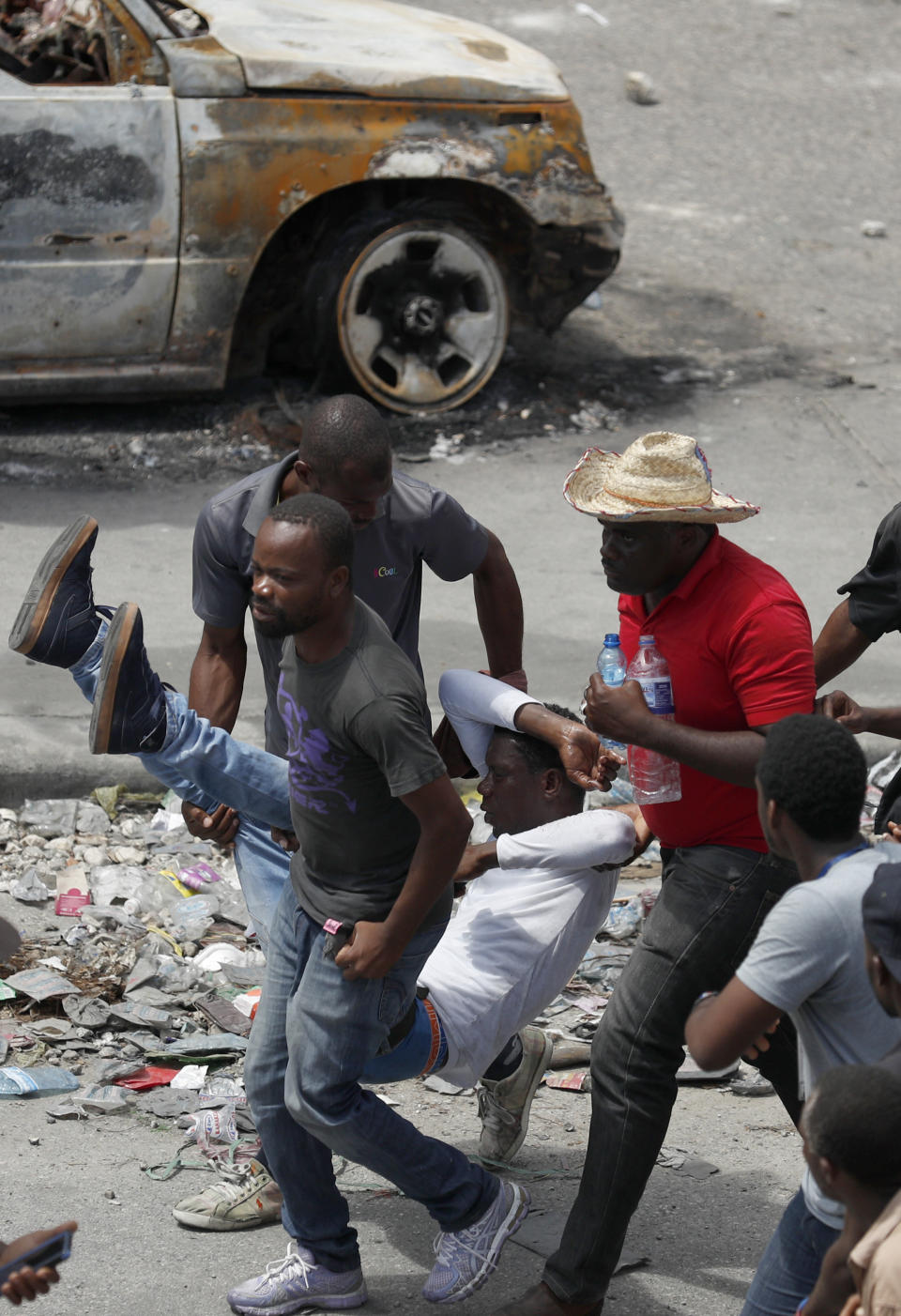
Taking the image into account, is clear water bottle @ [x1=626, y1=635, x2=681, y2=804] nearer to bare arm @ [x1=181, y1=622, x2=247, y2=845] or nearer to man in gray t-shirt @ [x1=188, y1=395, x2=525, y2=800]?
man in gray t-shirt @ [x1=188, y1=395, x2=525, y2=800]

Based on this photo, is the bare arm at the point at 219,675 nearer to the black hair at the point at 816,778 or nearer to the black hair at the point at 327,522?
the black hair at the point at 327,522

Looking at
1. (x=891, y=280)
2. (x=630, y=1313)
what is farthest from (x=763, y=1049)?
(x=891, y=280)

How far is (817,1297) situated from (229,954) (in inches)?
111

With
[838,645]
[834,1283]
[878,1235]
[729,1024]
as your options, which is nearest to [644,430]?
[838,645]

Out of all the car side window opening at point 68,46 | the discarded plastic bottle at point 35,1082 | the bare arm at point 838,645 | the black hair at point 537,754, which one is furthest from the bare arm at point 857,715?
the car side window opening at point 68,46

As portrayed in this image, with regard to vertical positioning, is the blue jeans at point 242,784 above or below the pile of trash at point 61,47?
below

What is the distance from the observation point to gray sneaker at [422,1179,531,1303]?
3488 mm

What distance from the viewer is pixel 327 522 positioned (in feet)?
10.6

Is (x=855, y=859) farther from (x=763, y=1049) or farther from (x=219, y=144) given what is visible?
(x=219, y=144)

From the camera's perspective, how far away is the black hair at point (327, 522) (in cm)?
320

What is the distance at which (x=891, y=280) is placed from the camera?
1164 centimetres

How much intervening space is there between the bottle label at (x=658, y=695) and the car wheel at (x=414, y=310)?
17.5ft

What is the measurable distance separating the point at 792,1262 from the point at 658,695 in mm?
1158

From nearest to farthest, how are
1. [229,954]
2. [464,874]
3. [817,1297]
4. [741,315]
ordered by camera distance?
[817,1297] < [464,874] < [229,954] < [741,315]
